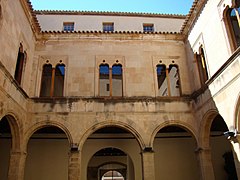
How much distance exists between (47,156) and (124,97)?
4964 millimetres

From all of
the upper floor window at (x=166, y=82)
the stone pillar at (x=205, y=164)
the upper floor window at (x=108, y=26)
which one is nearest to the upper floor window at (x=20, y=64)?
the upper floor window at (x=166, y=82)

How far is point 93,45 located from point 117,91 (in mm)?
3797

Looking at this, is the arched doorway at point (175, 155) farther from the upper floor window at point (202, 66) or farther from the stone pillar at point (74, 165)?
the stone pillar at point (74, 165)

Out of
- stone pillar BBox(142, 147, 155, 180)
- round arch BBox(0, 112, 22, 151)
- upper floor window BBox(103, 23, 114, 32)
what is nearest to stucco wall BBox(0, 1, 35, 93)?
round arch BBox(0, 112, 22, 151)

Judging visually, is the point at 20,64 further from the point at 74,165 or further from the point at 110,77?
the point at 74,165

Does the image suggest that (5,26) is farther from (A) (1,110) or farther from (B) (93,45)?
(B) (93,45)

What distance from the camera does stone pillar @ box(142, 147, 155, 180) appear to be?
914cm

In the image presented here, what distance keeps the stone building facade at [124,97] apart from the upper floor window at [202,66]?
0.06 metres

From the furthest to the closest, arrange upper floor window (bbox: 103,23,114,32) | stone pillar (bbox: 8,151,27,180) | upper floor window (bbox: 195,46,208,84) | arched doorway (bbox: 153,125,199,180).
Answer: upper floor window (bbox: 103,23,114,32)
arched doorway (bbox: 153,125,199,180)
upper floor window (bbox: 195,46,208,84)
stone pillar (bbox: 8,151,27,180)

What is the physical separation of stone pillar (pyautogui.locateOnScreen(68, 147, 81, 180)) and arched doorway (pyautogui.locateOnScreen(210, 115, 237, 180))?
6387mm

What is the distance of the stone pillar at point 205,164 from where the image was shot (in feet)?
29.9

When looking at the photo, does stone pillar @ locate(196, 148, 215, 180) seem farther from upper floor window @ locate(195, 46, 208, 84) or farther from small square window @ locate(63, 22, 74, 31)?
small square window @ locate(63, 22, 74, 31)

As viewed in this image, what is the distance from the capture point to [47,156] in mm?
11758

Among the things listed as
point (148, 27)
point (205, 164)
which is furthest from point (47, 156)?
point (148, 27)
